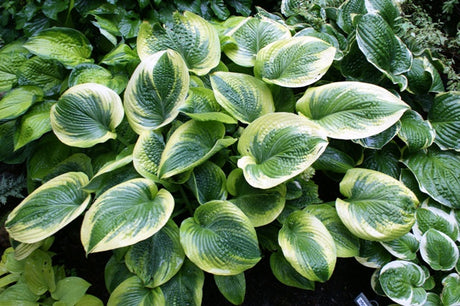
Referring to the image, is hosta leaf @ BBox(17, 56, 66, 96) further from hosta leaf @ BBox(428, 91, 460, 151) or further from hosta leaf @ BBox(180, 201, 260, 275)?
hosta leaf @ BBox(428, 91, 460, 151)

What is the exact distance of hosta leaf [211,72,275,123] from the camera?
3.97ft

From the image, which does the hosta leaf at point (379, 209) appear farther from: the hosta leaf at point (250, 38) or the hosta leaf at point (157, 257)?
the hosta leaf at point (250, 38)

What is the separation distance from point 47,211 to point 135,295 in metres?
0.37

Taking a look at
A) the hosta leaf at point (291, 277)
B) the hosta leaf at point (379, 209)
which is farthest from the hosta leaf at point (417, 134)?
the hosta leaf at point (291, 277)

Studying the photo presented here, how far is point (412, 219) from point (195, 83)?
884 mm

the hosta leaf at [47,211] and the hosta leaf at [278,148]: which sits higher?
the hosta leaf at [278,148]

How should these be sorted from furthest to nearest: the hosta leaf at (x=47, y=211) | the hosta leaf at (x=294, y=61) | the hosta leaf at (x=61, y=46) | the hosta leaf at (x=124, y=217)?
the hosta leaf at (x=61, y=46), the hosta leaf at (x=294, y=61), the hosta leaf at (x=47, y=211), the hosta leaf at (x=124, y=217)

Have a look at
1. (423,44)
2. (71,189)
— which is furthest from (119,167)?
(423,44)

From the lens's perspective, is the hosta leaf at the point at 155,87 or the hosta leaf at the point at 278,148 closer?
the hosta leaf at the point at 278,148

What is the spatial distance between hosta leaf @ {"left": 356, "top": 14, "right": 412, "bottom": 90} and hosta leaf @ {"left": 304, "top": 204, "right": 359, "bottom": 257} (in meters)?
0.57

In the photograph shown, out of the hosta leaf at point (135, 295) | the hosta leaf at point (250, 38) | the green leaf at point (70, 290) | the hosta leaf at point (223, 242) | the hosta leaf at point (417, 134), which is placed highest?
the hosta leaf at point (250, 38)

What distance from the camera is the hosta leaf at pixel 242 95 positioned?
1.21 metres

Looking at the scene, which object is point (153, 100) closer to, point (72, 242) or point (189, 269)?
point (189, 269)

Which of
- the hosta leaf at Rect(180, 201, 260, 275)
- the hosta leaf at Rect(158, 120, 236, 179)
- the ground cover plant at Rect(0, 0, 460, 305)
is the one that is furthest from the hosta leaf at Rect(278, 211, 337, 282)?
the hosta leaf at Rect(158, 120, 236, 179)
